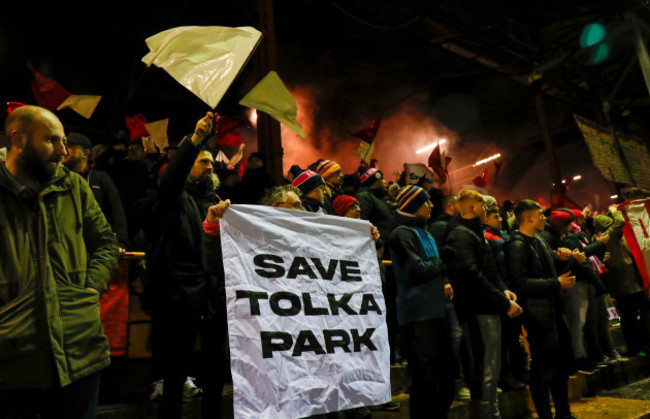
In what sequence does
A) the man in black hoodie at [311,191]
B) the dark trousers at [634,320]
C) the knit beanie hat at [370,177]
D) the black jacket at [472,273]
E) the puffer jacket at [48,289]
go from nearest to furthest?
the puffer jacket at [48,289] → the black jacket at [472,273] → the man in black hoodie at [311,191] → the knit beanie hat at [370,177] → the dark trousers at [634,320]

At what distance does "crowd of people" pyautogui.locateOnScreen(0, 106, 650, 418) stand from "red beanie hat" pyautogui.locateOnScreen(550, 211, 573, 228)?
0.03 meters

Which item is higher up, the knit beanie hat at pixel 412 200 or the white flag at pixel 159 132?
the white flag at pixel 159 132

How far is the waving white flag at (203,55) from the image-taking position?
2.72 metres

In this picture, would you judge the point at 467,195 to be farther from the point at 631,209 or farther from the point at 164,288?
the point at 631,209

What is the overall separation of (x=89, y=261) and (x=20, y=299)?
36cm

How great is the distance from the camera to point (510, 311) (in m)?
3.90

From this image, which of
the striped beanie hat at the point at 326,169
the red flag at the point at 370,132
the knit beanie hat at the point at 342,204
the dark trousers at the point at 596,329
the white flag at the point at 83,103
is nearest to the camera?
the knit beanie hat at the point at 342,204

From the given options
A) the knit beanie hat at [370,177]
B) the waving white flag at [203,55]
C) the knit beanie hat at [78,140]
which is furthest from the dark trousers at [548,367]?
the knit beanie hat at [78,140]

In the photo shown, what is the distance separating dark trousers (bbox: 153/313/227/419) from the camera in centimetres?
284

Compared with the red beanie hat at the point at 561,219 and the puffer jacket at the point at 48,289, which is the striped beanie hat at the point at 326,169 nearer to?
the red beanie hat at the point at 561,219

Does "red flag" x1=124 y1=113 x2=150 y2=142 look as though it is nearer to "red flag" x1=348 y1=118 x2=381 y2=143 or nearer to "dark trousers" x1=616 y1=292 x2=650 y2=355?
"red flag" x1=348 y1=118 x2=381 y2=143

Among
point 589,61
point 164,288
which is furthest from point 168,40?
point 589,61

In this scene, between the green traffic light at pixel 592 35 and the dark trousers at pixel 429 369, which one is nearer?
the dark trousers at pixel 429 369

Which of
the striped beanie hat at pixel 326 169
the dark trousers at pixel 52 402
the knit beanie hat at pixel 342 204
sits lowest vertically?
the dark trousers at pixel 52 402
